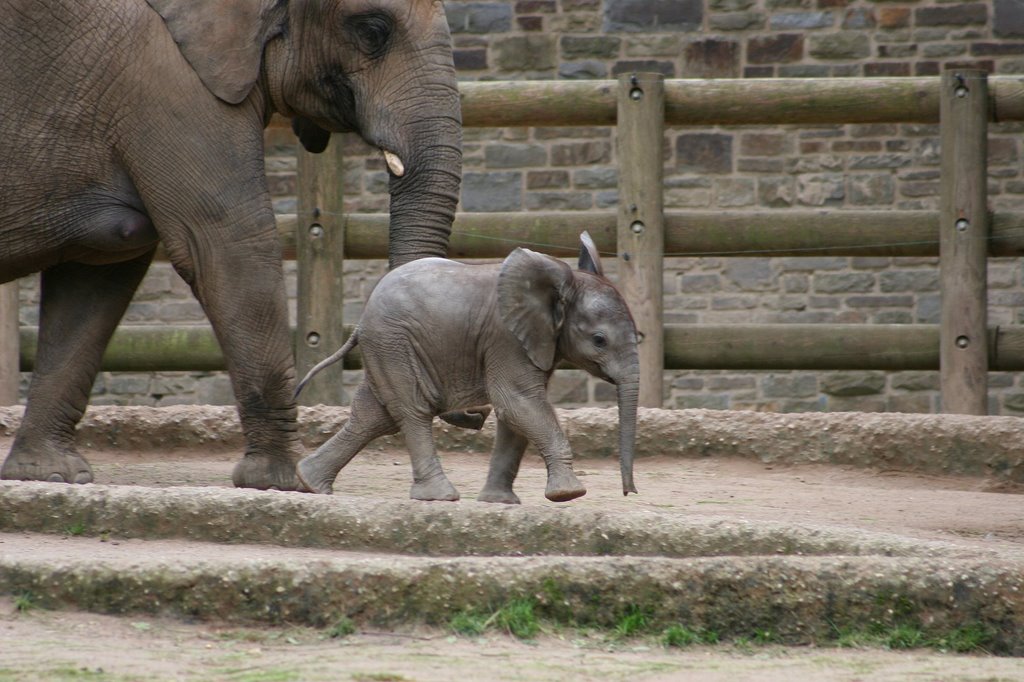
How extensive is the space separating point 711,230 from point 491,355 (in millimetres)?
3675

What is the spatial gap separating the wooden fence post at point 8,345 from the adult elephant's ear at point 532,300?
4.28 meters

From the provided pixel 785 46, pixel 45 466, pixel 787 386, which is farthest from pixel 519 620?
pixel 785 46

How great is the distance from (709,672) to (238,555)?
125 centimetres

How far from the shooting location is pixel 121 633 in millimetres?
3682

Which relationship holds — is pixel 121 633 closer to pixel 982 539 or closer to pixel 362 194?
pixel 982 539

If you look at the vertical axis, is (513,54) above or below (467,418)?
above

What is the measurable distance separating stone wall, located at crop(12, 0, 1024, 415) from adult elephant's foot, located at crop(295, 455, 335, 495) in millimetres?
7767

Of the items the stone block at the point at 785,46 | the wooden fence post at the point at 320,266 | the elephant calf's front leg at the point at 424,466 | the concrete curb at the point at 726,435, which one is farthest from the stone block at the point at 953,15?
the elephant calf's front leg at the point at 424,466

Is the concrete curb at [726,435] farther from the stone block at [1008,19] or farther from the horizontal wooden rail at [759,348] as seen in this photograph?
the stone block at [1008,19]

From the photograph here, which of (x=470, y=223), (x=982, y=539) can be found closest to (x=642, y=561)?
(x=982, y=539)

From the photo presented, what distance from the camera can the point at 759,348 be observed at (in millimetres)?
8211

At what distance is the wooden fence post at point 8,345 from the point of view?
27.1ft

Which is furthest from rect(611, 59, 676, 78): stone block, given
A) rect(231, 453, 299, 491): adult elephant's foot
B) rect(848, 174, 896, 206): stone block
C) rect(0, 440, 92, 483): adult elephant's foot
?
rect(231, 453, 299, 491): adult elephant's foot

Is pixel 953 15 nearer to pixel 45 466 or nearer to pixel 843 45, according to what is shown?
pixel 843 45
